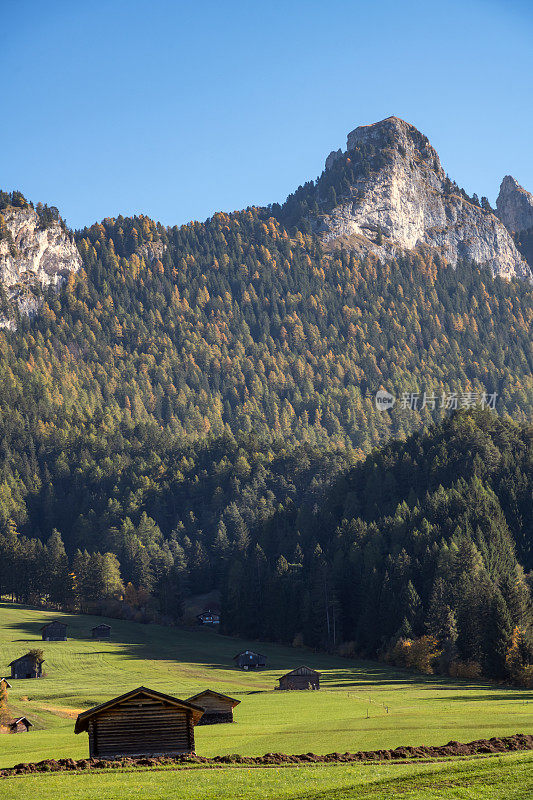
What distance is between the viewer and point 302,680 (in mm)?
109188

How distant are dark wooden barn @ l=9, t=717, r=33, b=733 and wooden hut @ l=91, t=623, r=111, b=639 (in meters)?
80.2

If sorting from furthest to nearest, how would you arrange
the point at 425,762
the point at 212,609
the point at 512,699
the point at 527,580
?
the point at 212,609, the point at 527,580, the point at 512,699, the point at 425,762

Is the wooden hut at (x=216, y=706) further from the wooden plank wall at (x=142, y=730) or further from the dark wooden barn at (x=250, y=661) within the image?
the dark wooden barn at (x=250, y=661)

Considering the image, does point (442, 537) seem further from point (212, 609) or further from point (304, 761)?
point (304, 761)

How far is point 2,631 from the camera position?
15625cm

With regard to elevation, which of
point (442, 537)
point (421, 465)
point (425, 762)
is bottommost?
point (425, 762)

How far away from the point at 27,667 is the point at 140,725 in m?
71.7

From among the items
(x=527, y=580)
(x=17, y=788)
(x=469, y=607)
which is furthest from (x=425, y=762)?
(x=527, y=580)

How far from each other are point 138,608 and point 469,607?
85.4m

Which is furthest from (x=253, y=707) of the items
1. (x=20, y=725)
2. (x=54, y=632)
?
(x=54, y=632)

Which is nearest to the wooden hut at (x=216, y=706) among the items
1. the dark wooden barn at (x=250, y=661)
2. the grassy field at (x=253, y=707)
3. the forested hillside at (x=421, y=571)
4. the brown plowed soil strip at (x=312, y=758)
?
the grassy field at (x=253, y=707)

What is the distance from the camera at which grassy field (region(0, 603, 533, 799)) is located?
1745 inches

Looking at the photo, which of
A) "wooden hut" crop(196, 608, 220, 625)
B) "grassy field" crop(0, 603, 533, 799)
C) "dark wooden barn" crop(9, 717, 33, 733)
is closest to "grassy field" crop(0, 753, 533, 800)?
"grassy field" crop(0, 603, 533, 799)

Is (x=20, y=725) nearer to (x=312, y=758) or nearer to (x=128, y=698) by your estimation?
(x=128, y=698)
